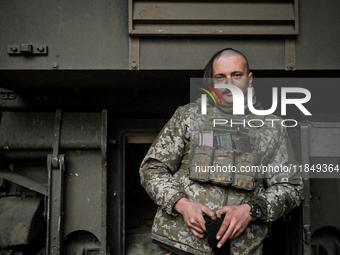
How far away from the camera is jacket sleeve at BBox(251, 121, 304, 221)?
5.02ft

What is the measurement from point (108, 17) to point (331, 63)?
131cm

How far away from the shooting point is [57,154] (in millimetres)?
2266

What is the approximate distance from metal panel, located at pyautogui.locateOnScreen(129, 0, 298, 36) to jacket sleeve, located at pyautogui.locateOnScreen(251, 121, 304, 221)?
0.60m

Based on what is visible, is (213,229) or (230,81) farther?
(230,81)

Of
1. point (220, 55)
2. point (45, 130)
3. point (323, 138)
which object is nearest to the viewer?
point (220, 55)

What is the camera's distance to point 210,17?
70.4 inches

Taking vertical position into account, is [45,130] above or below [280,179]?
above

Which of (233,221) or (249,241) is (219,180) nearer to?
(233,221)

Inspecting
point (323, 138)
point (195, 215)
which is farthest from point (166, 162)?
point (323, 138)

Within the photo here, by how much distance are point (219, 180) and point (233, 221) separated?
20 centimetres

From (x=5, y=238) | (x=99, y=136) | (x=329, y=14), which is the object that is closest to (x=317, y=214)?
(x=329, y=14)

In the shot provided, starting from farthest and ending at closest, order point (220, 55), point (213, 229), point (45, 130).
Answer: point (45, 130), point (220, 55), point (213, 229)

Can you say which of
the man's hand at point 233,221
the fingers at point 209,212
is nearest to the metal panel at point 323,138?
the man's hand at point 233,221

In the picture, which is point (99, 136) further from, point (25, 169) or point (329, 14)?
point (329, 14)
